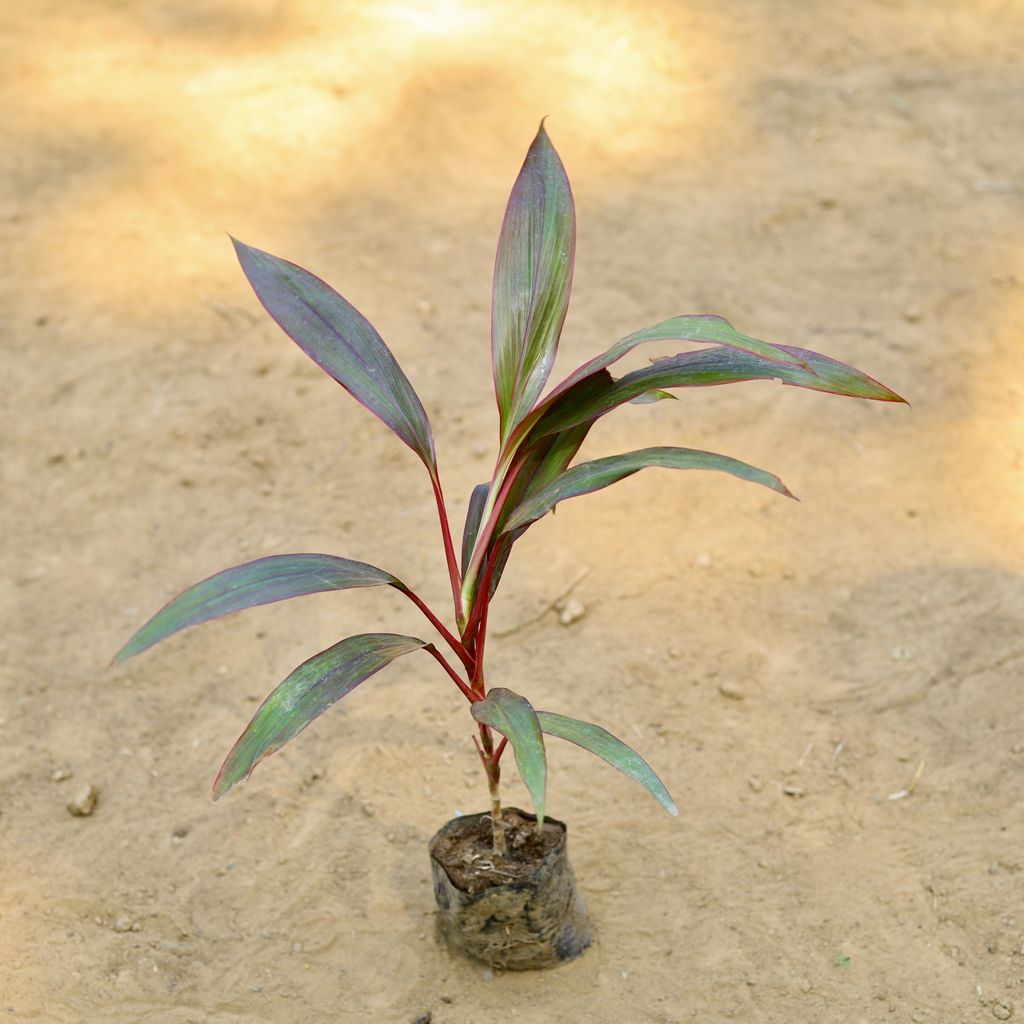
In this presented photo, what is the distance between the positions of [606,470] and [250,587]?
0.38 m

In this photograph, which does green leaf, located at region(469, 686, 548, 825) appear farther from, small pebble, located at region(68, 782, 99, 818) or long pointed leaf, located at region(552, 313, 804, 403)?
small pebble, located at region(68, 782, 99, 818)

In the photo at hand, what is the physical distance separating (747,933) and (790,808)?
10.0 inches

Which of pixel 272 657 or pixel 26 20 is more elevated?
pixel 26 20

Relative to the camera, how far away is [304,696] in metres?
1.29

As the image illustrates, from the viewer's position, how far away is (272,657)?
2.18m

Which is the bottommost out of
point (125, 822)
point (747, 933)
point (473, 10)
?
point (125, 822)

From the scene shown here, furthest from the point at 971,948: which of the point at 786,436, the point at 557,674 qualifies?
the point at 786,436

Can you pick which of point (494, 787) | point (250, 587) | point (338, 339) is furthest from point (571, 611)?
point (250, 587)

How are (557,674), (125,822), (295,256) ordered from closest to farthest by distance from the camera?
(125,822), (557,674), (295,256)

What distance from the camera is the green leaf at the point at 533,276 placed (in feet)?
4.61

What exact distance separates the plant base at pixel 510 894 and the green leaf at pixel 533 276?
55 centimetres

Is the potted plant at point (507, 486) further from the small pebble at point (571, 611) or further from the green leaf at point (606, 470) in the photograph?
the small pebble at point (571, 611)

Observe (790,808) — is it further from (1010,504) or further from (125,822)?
(125,822)

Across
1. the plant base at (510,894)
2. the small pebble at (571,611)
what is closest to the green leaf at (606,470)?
the plant base at (510,894)
